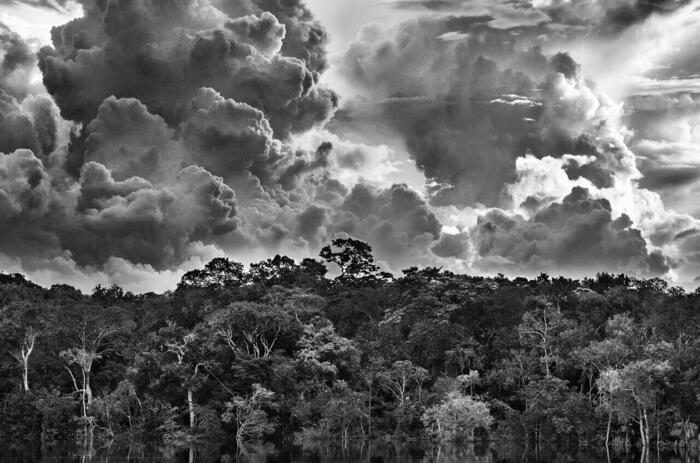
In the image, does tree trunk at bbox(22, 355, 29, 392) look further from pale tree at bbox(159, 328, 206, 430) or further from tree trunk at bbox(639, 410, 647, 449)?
tree trunk at bbox(639, 410, 647, 449)

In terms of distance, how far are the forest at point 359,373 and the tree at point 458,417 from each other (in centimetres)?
10

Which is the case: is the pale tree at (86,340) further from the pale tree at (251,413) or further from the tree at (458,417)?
the tree at (458,417)

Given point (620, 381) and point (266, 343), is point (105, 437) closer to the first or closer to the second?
point (266, 343)

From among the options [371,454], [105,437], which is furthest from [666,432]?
[105,437]

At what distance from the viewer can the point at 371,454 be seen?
139ft

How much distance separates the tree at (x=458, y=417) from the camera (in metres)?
50.1

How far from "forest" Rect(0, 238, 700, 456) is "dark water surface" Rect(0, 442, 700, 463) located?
8.63 ft

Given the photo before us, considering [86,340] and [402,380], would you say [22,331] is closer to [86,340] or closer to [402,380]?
[86,340]

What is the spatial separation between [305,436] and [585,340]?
60.5ft

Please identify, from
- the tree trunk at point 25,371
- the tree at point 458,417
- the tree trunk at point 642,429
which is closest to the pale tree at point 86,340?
the tree trunk at point 25,371

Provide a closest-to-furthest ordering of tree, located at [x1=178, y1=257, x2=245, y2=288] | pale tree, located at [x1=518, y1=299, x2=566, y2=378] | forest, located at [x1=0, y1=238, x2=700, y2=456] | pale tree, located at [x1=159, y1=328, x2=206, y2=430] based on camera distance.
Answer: forest, located at [x1=0, y1=238, x2=700, y2=456], pale tree, located at [x1=159, y1=328, x2=206, y2=430], pale tree, located at [x1=518, y1=299, x2=566, y2=378], tree, located at [x1=178, y1=257, x2=245, y2=288]

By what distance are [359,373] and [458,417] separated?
7456 millimetres

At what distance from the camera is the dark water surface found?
127 ft

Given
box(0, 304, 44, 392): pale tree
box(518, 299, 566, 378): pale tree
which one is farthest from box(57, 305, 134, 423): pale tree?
box(518, 299, 566, 378): pale tree
